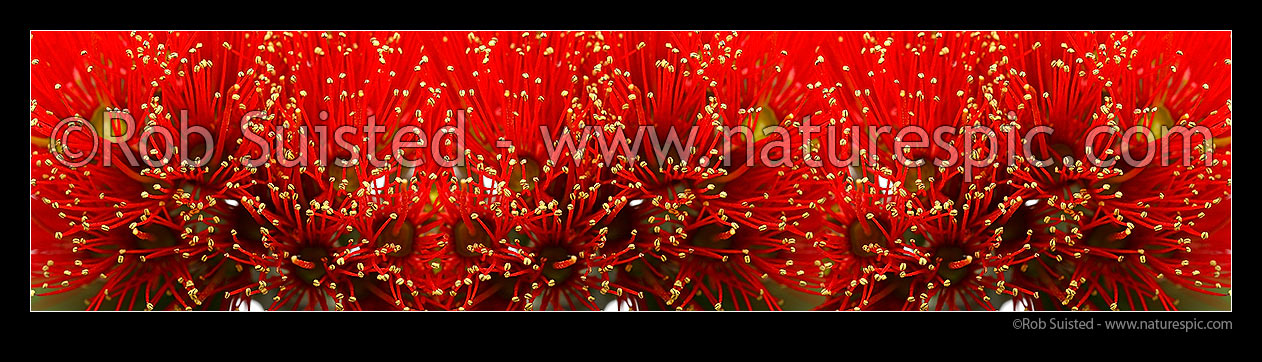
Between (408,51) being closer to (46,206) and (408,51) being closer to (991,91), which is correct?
(46,206)

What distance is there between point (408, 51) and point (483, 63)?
11cm

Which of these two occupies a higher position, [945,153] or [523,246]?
[945,153]

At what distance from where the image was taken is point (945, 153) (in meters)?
1.29

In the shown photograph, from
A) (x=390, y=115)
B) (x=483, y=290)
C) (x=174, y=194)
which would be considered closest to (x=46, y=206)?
(x=174, y=194)

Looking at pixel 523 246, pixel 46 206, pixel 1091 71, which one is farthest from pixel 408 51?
pixel 1091 71

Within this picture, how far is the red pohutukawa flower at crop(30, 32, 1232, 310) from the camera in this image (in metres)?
1.27

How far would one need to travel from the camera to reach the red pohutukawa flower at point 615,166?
127cm

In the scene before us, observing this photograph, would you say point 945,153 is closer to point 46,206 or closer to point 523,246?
point 523,246

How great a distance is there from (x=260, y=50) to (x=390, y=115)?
196 mm

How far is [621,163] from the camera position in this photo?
4.10 feet

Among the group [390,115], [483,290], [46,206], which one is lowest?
[483,290]
